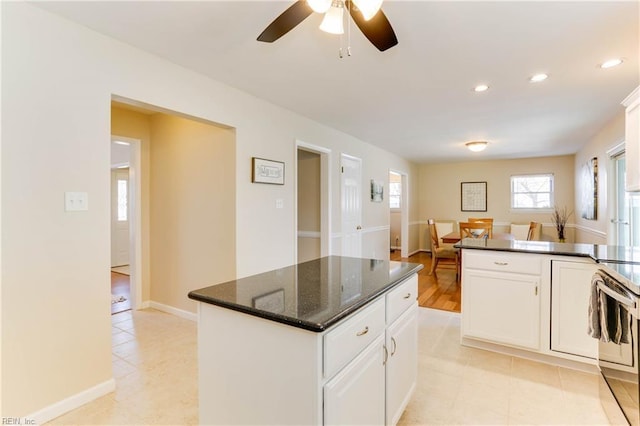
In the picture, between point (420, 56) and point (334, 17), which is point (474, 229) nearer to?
point (420, 56)

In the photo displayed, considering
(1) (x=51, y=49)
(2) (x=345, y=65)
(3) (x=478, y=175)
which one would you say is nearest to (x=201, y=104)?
(1) (x=51, y=49)

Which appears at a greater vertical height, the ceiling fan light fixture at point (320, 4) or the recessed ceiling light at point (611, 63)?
the recessed ceiling light at point (611, 63)

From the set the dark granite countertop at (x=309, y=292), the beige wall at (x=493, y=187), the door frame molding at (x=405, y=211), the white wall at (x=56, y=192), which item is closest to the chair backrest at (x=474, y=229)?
the door frame molding at (x=405, y=211)

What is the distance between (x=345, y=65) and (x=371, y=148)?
10.7 ft

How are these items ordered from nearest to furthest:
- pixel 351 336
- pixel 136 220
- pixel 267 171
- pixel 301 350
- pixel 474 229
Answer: pixel 301 350 < pixel 351 336 < pixel 267 171 < pixel 136 220 < pixel 474 229

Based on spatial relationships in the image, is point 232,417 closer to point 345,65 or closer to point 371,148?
point 345,65

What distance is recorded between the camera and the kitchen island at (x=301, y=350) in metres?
1.10

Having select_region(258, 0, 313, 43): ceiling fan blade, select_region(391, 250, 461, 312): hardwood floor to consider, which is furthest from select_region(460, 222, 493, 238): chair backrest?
select_region(258, 0, 313, 43): ceiling fan blade

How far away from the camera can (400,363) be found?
1.67 metres

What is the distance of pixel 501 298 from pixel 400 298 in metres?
1.38

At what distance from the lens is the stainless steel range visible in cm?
144

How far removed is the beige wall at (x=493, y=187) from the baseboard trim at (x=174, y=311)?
6.54 metres

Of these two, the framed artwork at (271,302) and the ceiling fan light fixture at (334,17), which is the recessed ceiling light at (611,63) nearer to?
the ceiling fan light fixture at (334,17)

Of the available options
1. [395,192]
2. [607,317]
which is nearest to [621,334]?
[607,317]
